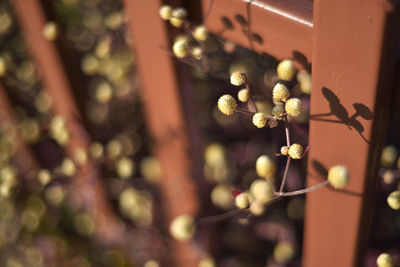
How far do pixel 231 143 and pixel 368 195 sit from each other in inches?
23.6

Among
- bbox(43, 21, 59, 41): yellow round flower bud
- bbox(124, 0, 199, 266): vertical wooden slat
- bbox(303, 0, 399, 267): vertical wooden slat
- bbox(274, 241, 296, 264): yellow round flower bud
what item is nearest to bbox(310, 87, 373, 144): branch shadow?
bbox(303, 0, 399, 267): vertical wooden slat

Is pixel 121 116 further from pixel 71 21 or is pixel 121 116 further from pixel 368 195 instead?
pixel 368 195

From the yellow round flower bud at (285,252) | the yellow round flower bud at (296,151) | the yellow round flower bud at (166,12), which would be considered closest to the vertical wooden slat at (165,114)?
the yellow round flower bud at (166,12)

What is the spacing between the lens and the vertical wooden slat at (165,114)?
2.23ft

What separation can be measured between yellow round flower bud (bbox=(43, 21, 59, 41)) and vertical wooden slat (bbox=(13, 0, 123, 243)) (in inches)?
0.7

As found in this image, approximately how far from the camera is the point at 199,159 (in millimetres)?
892

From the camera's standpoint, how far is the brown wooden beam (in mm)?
468

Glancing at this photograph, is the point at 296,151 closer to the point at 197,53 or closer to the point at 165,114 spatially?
the point at 197,53

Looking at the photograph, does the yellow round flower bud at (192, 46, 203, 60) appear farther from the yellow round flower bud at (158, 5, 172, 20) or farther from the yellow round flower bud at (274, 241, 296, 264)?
the yellow round flower bud at (274, 241, 296, 264)

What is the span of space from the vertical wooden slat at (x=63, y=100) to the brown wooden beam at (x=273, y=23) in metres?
0.52

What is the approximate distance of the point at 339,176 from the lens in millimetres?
469

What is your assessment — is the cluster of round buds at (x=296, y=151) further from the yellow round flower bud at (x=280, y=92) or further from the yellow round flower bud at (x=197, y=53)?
the yellow round flower bud at (x=197, y=53)

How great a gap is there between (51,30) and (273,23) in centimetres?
55

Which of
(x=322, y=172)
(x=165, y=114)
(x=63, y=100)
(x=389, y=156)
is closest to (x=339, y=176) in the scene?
(x=322, y=172)
